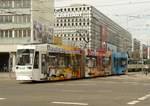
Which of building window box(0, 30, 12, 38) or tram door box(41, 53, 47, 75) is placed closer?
tram door box(41, 53, 47, 75)

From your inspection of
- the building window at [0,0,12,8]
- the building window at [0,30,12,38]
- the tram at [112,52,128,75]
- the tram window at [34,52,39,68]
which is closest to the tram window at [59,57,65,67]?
the tram window at [34,52,39,68]

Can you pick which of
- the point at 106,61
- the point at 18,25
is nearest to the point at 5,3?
the point at 18,25

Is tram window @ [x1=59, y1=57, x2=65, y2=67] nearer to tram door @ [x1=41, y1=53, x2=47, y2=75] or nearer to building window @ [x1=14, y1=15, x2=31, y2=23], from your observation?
tram door @ [x1=41, y1=53, x2=47, y2=75]

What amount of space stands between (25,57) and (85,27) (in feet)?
162

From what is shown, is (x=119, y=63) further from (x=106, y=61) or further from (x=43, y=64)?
(x=43, y=64)

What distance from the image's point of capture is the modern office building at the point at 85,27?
3196 inches

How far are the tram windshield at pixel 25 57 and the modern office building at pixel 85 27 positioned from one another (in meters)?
29.8

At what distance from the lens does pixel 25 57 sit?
37.1 meters

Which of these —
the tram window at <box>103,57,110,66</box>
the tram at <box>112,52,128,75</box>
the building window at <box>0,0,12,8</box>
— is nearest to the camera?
the tram window at <box>103,57,110,66</box>

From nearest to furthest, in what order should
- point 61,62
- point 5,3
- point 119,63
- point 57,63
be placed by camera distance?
point 57,63
point 61,62
point 119,63
point 5,3

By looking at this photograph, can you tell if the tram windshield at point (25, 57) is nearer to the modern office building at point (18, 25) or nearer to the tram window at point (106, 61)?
the tram window at point (106, 61)

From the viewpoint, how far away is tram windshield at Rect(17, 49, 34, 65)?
36.9 m

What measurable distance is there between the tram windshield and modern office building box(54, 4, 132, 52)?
97.9 feet

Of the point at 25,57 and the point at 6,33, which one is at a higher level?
the point at 6,33
